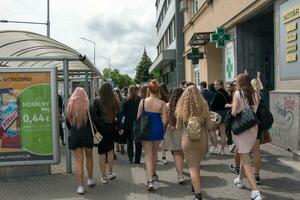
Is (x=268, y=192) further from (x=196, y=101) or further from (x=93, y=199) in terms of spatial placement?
(x=93, y=199)

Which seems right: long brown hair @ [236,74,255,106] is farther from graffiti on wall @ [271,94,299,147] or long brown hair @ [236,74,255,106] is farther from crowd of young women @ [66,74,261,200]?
graffiti on wall @ [271,94,299,147]

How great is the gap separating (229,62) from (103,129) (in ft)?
31.2

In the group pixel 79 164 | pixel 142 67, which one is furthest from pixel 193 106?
pixel 142 67

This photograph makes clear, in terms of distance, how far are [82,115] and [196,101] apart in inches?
79.6

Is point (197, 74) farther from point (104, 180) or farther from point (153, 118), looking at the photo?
point (153, 118)

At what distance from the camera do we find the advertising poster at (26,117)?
8242 millimetres

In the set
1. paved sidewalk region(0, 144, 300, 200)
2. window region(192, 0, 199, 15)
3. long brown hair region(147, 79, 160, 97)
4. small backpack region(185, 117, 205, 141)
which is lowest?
paved sidewalk region(0, 144, 300, 200)

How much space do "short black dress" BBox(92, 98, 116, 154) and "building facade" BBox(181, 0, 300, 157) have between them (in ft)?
12.4

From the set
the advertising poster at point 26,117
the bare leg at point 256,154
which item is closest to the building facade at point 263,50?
the bare leg at point 256,154

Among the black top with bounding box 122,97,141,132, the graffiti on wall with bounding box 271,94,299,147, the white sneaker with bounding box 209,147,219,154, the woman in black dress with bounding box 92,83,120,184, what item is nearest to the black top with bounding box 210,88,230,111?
the white sneaker with bounding box 209,147,219,154

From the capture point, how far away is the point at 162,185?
7.71 meters

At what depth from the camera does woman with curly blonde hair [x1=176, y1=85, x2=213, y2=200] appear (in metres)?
6.41

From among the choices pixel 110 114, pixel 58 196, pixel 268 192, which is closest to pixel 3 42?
pixel 110 114

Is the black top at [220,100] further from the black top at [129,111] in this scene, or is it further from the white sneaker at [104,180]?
the white sneaker at [104,180]
